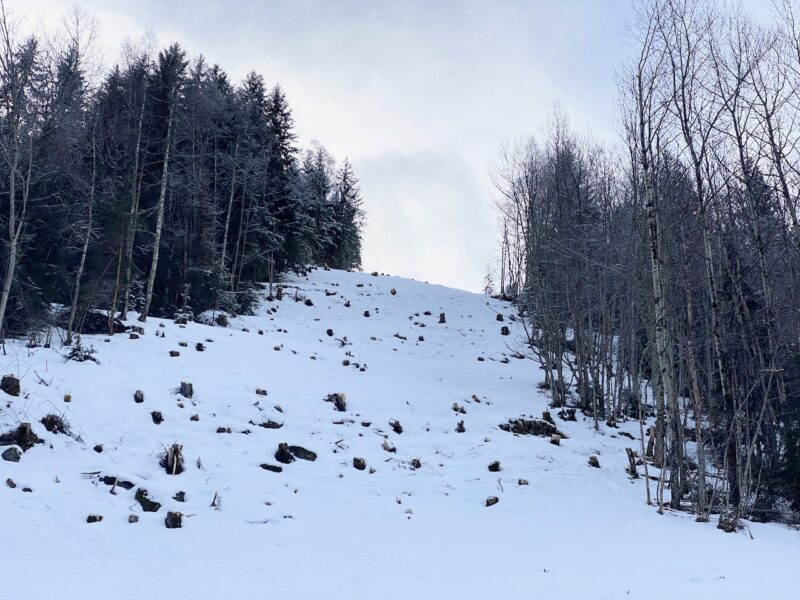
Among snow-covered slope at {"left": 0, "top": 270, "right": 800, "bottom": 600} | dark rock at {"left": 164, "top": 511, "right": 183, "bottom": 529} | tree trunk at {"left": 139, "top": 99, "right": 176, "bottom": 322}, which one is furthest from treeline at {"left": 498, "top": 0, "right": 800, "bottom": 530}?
tree trunk at {"left": 139, "top": 99, "right": 176, "bottom": 322}

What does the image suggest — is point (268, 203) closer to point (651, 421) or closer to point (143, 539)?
point (651, 421)

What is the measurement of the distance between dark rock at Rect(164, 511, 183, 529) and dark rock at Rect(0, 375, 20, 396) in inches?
163

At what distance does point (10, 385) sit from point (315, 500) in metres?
5.46

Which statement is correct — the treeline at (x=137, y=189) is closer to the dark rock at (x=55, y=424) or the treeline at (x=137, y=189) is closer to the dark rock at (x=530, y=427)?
the dark rock at (x=55, y=424)

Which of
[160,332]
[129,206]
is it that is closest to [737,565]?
[160,332]

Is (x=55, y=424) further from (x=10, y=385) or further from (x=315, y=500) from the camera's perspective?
(x=315, y=500)

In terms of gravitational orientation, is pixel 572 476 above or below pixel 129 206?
below

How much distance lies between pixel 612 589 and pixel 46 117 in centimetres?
1476

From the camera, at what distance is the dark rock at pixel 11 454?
660 centimetres

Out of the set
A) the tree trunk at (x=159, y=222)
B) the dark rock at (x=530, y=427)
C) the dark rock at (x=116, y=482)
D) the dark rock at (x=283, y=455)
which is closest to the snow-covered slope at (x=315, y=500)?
the dark rock at (x=116, y=482)

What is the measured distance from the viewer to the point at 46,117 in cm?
1174

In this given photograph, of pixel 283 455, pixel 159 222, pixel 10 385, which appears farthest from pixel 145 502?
pixel 159 222

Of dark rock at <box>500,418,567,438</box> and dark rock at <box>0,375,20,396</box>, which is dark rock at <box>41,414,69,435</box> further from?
dark rock at <box>500,418,567,438</box>

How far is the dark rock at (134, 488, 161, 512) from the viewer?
21.1 feet
